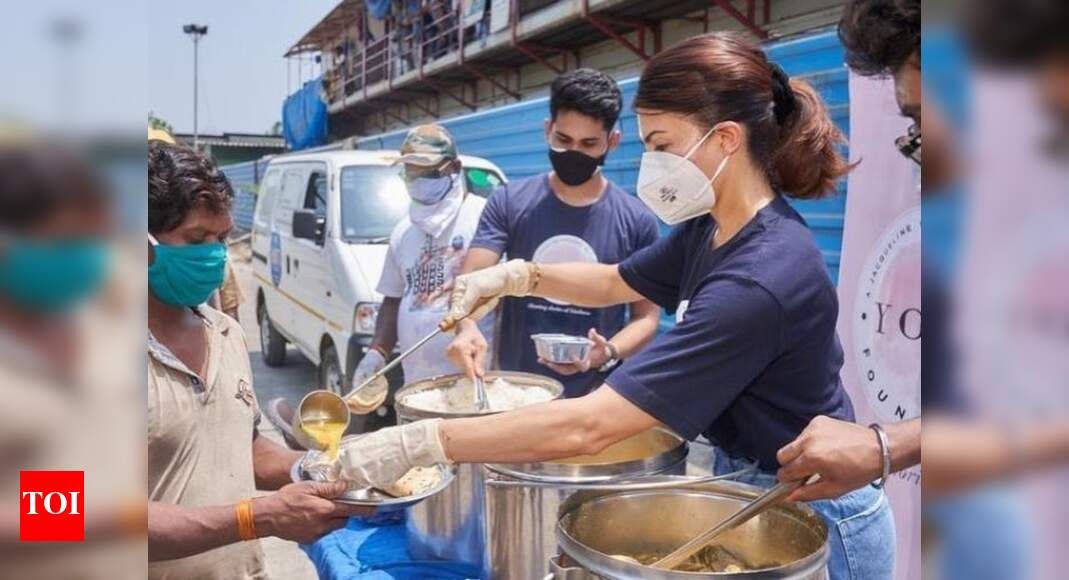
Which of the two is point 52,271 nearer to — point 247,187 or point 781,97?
point 781,97

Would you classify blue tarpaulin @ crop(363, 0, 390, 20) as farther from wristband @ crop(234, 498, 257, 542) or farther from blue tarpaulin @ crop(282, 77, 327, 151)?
wristband @ crop(234, 498, 257, 542)

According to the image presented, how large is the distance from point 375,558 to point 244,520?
36 cm

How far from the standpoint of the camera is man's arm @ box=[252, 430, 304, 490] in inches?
71.1

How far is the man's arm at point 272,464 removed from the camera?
71.1 inches

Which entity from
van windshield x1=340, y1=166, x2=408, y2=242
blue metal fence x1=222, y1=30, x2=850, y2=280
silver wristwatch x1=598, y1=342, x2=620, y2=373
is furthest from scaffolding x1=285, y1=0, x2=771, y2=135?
silver wristwatch x1=598, y1=342, x2=620, y2=373

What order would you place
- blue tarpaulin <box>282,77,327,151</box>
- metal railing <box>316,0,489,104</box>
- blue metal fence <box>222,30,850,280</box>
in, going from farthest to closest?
blue tarpaulin <box>282,77,327,151</box> < metal railing <box>316,0,489,104</box> < blue metal fence <box>222,30,850,280</box>

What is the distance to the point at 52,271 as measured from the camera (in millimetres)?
648

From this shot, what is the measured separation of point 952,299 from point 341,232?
460 centimetres

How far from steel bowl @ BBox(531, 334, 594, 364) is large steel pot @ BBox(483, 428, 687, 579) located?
2.72ft

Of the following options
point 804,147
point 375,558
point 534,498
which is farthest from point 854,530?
point 375,558

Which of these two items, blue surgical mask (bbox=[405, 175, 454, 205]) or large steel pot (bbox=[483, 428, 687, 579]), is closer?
large steel pot (bbox=[483, 428, 687, 579])

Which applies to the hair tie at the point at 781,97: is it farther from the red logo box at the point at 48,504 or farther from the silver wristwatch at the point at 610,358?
the red logo box at the point at 48,504

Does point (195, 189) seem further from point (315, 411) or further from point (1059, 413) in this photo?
point (1059, 413)

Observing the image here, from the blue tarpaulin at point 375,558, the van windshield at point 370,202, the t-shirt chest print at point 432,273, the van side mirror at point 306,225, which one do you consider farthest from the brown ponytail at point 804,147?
the van side mirror at point 306,225
